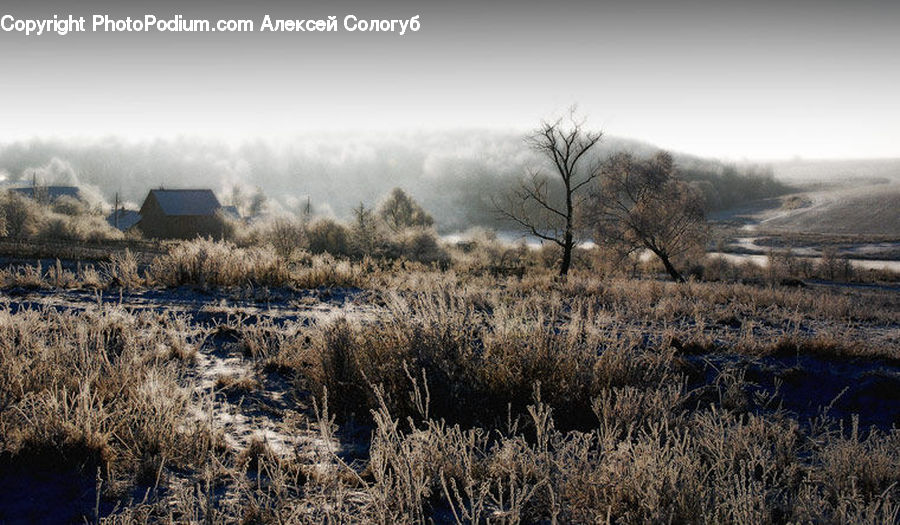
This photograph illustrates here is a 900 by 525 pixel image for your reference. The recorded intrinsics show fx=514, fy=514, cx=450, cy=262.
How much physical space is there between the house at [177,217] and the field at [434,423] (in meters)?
44.2

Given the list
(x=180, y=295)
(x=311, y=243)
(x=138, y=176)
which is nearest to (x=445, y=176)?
(x=138, y=176)

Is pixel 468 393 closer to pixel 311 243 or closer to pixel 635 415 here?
pixel 635 415

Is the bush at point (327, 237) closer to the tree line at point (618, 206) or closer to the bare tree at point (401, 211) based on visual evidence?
the bare tree at point (401, 211)

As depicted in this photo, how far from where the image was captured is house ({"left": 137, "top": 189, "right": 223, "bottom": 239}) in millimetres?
49688

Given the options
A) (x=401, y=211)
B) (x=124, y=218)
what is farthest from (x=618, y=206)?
(x=124, y=218)

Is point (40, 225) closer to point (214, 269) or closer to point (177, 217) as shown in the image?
point (177, 217)

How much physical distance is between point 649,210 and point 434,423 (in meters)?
23.5

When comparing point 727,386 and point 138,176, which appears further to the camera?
point 138,176

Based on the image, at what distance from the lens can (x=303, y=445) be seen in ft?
13.5

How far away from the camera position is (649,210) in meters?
24.8

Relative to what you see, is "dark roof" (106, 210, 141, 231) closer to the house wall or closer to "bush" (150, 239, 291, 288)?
the house wall

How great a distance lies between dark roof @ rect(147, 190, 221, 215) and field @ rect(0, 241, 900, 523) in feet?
150

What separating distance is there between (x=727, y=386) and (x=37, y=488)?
640 cm

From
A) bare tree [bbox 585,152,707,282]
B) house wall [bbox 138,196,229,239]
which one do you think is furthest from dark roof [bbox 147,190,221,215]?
bare tree [bbox 585,152,707,282]
